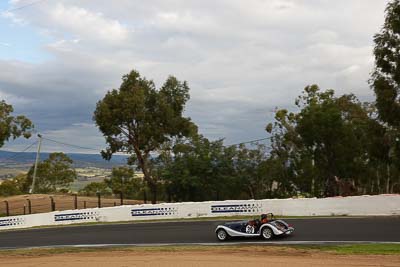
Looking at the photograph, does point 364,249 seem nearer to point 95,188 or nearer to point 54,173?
point 95,188

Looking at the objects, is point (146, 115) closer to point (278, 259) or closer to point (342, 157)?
point (342, 157)

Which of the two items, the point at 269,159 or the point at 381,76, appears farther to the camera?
the point at 269,159

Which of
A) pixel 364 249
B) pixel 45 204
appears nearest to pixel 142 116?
pixel 45 204

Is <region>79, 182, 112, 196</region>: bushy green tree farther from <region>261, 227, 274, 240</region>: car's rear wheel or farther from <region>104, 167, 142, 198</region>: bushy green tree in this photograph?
<region>261, 227, 274, 240</region>: car's rear wheel

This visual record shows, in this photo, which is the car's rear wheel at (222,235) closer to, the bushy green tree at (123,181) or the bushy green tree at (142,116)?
the bushy green tree at (142,116)

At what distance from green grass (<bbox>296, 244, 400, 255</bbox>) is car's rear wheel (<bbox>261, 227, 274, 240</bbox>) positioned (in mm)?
2006

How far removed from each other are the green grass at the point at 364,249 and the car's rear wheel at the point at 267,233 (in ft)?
6.58

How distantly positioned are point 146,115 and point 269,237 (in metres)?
29.9

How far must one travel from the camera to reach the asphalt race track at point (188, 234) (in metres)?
19.7

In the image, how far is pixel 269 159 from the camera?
49156mm

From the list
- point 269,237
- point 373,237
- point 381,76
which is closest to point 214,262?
point 269,237

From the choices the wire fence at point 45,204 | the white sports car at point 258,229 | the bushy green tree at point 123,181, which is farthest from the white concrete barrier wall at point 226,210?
the bushy green tree at point 123,181

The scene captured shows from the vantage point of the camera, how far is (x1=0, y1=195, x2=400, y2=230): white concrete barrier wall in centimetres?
2733

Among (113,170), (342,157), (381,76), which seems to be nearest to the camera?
(381,76)
